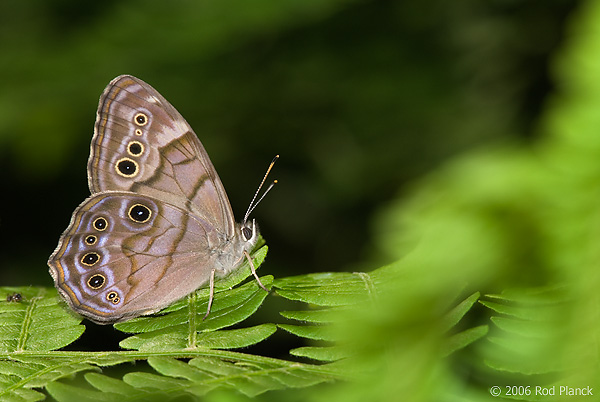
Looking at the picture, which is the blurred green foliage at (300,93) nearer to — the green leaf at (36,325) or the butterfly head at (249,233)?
the butterfly head at (249,233)

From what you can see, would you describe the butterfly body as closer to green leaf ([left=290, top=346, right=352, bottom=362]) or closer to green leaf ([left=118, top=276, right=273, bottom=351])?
green leaf ([left=118, top=276, right=273, bottom=351])

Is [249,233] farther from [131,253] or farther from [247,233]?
[131,253]

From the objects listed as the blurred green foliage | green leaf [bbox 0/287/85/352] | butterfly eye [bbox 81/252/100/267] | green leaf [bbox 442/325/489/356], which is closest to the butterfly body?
butterfly eye [bbox 81/252/100/267]

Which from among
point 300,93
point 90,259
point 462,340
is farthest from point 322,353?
point 300,93

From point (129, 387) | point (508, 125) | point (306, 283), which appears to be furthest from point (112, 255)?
point (508, 125)

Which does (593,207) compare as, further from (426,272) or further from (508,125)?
(508,125)
